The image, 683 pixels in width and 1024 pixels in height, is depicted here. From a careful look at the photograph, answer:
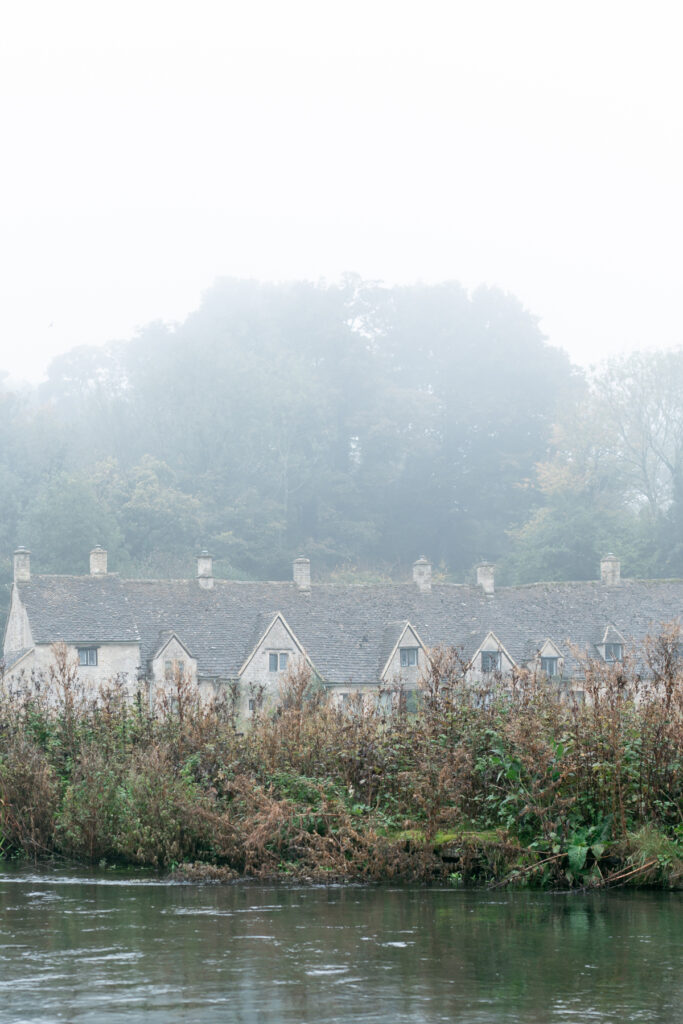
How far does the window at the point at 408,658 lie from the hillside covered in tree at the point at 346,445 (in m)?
23.6

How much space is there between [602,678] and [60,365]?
313 feet

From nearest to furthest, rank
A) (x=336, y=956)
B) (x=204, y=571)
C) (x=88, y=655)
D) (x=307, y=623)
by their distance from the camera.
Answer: (x=336, y=956), (x=88, y=655), (x=307, y=623), (x=204, y=571)

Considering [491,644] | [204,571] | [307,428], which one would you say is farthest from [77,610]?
[307,428]

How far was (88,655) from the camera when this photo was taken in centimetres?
5766

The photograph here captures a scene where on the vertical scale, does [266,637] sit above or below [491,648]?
above

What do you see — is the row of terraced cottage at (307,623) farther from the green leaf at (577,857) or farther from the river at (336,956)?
the river at (336,956)

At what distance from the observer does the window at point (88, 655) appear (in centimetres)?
5747

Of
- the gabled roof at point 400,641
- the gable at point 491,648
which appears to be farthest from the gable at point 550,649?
the gabled roof at point 400,641

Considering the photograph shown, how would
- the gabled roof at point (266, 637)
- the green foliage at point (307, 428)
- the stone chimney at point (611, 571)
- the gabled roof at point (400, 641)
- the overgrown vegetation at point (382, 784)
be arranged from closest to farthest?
1. the overgrown vegetation at point (382, 784)
2. the gabled roof at point (266, 637)
3. the gabled roof at point (400, 641)
4. the stone chimney at point (611, 571)
5. the green foliage at point (307, 428)

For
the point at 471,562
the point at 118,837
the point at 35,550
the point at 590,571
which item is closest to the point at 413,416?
the point at 471,562

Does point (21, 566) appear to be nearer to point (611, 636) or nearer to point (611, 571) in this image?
point (611, 636)

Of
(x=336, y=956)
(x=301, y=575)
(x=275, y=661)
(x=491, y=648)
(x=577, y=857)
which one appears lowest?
(x=336, y=956)

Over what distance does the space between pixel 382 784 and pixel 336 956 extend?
6.48 meters

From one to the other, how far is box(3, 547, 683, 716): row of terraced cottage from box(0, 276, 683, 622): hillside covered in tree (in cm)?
1637
